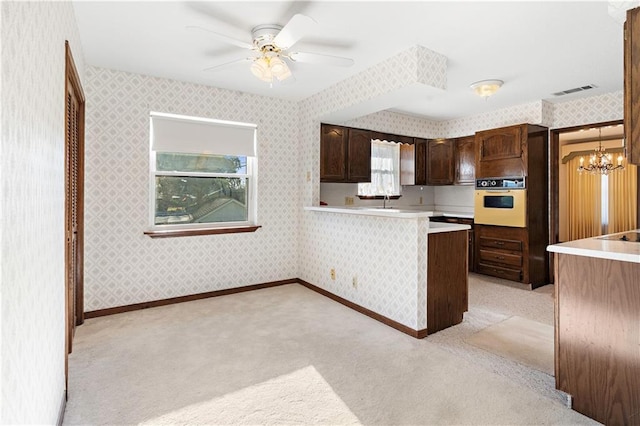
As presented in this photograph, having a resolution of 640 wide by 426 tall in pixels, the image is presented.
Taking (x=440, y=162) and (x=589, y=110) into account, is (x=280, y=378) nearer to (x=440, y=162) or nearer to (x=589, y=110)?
(x=440, y=162)

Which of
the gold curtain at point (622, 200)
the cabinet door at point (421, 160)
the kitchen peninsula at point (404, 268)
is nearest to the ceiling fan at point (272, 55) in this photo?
the kitchen peninsula at point (404, 268)

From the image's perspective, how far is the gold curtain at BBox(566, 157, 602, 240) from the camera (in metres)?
6.98

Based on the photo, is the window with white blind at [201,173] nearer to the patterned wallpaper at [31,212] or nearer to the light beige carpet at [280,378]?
the light beige carpet at [280,378]

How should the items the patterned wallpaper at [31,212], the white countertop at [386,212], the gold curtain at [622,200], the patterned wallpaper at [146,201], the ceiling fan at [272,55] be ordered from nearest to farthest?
the patterned wallpaper at [31,212] < the ceiling fan at [272,55] < the white countertop at [386,212] < the patterned wallpaper at [146,201] < the gold curtain at [622,200]

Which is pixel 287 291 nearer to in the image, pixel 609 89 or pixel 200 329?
pixel 200 329

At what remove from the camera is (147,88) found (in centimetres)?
374

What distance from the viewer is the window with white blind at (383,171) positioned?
5.56 metres

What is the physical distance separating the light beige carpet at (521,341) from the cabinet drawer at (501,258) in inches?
58.5

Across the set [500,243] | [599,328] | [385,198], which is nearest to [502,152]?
[500,243]

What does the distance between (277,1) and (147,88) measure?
2.11 meters

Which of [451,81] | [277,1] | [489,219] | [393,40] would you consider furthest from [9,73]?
[489,219]

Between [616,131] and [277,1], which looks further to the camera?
[616,131]

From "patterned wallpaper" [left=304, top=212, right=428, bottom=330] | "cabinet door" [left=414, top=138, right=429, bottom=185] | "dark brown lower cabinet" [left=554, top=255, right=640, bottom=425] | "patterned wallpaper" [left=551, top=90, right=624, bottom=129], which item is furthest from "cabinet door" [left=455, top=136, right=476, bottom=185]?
"dark brown lower cabinet" [left=554, top=255, right=640, bottom=425]

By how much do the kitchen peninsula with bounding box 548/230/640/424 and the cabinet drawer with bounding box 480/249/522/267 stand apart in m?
2.82
